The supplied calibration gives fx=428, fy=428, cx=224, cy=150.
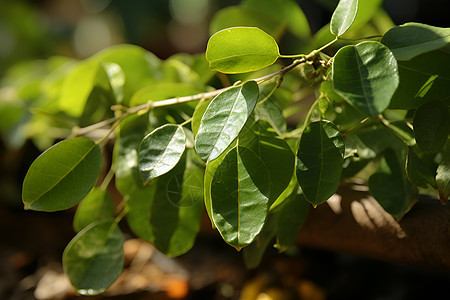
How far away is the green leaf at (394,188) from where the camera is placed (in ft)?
1.16

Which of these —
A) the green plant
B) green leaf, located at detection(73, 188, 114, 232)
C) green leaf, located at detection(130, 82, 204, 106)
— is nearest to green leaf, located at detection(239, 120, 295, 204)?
the green plant

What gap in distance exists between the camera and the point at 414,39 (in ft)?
0.94

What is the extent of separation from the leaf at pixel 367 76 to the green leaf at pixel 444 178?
0.35ft

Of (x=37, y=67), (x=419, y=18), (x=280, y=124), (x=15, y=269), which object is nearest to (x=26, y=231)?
(x=15, y=269)

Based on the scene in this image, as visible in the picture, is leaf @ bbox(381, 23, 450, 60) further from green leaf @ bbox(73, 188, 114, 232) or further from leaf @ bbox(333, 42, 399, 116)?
green leaf @ bbox(73, 188, 114, 232)

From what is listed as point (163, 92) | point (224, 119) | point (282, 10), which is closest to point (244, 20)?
point (282, 10)

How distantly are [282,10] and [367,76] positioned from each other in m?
0.30

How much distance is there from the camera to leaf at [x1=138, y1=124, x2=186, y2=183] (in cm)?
32

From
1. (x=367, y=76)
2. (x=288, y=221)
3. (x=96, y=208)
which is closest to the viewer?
(x=367, y=76)

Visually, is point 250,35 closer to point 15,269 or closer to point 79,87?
point 79,87

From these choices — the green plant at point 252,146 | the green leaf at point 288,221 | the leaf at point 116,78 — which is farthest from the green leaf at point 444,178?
the leaf at point 116,78

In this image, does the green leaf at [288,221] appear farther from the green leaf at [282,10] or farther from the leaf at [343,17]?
the green leaf at [282,10]

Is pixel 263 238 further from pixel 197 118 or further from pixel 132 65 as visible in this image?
pixel 132 65

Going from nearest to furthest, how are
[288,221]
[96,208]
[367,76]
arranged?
1. [367,76]
2. [288,221]
3. [96,208]
